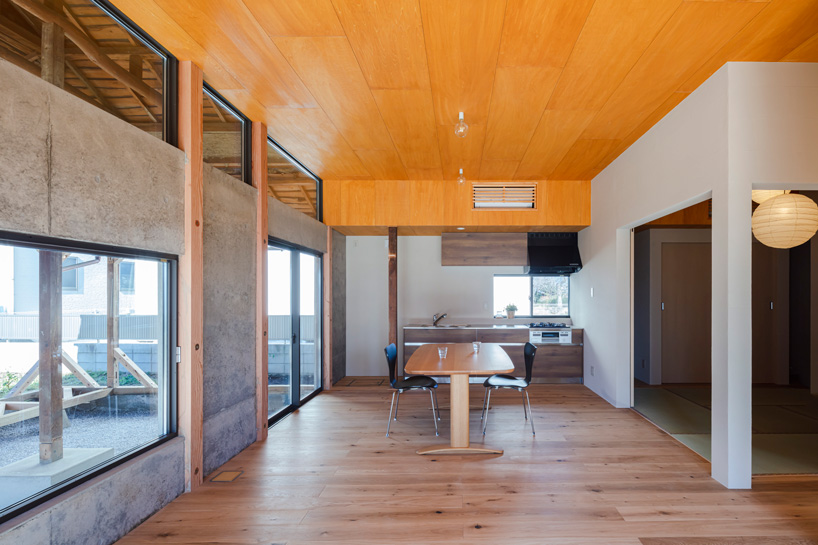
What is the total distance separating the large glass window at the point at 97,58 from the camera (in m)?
1.97

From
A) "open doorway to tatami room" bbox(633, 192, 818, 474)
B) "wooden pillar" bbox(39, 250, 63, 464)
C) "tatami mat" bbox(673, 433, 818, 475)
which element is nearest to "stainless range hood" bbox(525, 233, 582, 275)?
"open doorway to tatami room" bbox(633, 192, 818, 474)

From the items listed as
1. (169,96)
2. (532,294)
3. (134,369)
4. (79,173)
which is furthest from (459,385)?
(532,294)

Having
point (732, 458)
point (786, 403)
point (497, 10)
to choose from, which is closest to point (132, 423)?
point (497, 10)

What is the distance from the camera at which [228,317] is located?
356 centimetres

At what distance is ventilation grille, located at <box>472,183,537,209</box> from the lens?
623cm

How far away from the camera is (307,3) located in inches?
94.7

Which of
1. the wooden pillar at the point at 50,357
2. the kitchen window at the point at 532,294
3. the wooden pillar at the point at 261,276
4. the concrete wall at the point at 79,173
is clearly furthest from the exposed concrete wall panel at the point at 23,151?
the kitchen window at the point at 532,294

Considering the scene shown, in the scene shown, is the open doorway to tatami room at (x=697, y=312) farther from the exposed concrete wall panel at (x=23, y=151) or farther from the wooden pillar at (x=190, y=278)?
the exposed concrete wall panel at (x=23, y=151)

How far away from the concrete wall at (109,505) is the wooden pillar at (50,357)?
0.26 meters

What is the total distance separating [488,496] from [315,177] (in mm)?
4718

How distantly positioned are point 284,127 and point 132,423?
2.94 meters

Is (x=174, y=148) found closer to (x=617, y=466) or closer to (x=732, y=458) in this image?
(x=617, y=466)

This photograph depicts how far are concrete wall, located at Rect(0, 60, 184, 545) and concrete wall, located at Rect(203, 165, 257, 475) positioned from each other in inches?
15.0

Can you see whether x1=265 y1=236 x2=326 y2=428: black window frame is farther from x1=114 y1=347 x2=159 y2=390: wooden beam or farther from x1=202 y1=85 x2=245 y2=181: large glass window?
x1=114 y1=347 x2=159 y2=390: wooden beam
